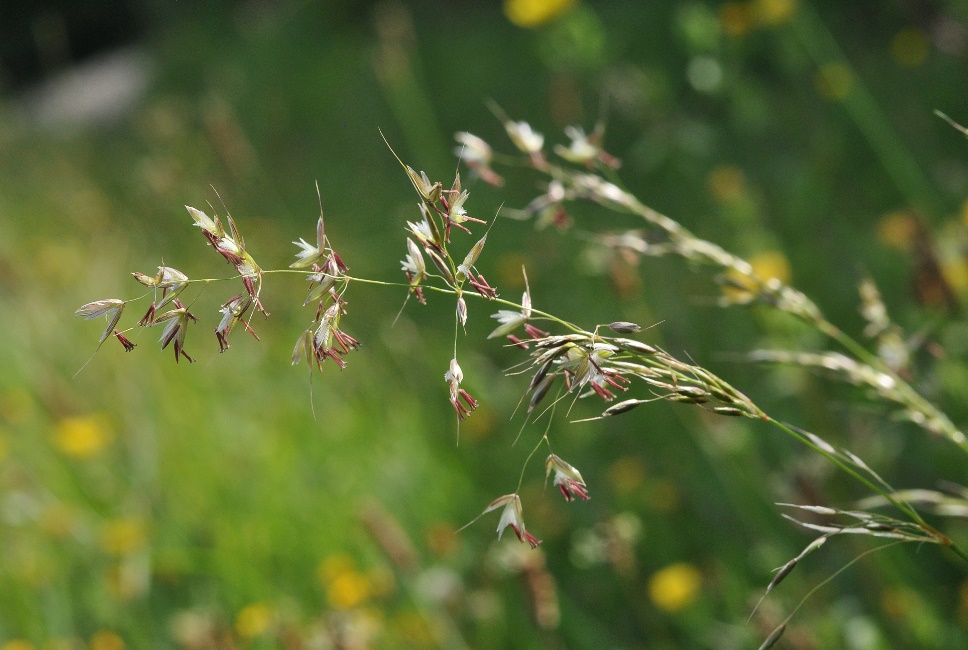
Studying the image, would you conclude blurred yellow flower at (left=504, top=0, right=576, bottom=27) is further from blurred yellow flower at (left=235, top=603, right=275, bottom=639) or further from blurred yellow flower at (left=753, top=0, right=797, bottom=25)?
blurred yellow flower at (left=235, top=603, right=275, bottom=639)

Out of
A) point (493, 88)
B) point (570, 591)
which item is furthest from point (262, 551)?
point (493, 88)

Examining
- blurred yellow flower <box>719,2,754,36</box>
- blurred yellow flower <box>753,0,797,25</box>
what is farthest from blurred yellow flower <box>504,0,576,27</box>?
blurred yellow flower <box>753,0,797,25</box>

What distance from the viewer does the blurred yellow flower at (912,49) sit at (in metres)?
2.94

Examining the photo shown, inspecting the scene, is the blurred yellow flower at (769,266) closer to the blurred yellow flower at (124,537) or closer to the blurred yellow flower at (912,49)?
the blurred yellow flower at (912,49)

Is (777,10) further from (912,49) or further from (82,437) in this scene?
(82,437)

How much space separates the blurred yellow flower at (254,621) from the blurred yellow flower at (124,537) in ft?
1.13

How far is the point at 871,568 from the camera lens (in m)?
1.59

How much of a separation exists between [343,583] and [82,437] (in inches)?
36.5

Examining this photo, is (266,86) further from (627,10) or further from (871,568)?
(871,568)

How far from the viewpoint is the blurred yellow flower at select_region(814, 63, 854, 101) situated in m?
2.23

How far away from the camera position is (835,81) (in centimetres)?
241

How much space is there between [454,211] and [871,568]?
1.20 m

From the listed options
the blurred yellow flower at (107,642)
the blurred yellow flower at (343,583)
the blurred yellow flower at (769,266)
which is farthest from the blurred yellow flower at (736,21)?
the blurred yellow flower at (107,642)

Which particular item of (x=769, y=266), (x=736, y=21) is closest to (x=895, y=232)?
(x=769, y=266)
